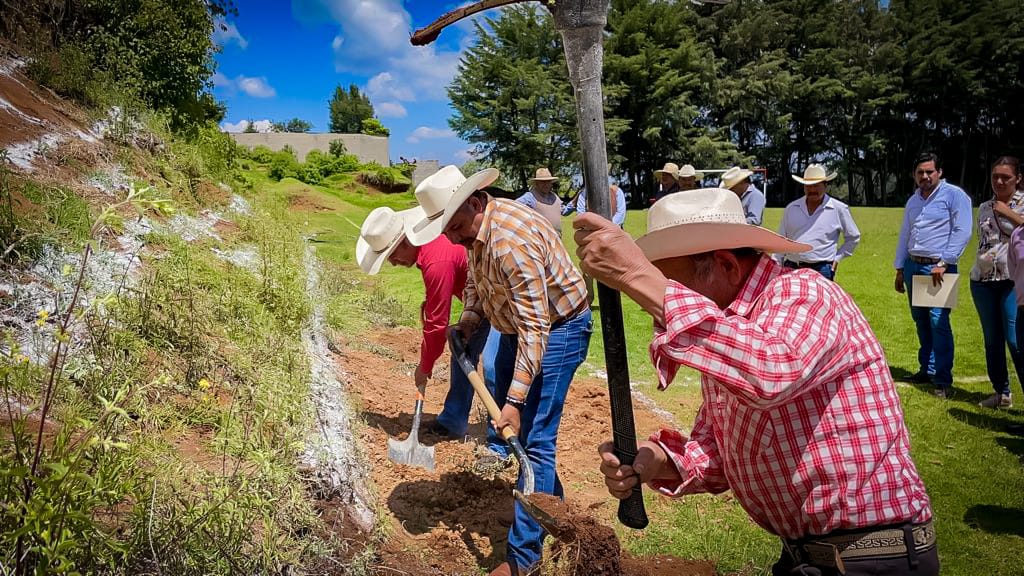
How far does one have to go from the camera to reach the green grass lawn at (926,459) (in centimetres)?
361

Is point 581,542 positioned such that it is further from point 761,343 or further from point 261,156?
point 261,156

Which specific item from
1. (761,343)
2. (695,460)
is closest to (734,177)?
(695,460)

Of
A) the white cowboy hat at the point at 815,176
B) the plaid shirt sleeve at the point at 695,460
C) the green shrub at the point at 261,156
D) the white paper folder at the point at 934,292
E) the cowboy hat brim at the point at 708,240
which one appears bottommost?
the plaid shirt sleeve at the point at 695,460

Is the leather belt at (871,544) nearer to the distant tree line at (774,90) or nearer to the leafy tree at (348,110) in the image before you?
the distant tree line at (774,90)

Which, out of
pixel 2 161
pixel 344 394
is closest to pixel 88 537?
pixel 344 394

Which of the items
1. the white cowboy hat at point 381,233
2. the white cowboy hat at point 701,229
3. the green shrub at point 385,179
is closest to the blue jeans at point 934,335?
the white cowboy hat at point 381,233

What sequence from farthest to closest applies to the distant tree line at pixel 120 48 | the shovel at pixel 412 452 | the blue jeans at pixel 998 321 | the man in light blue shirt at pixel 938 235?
the distant tree line at pixel 120 48 < the man in light blue shirt at pixel 938 235 < the blue jeans at pixel 998 321 < the shovel at pixel 412 452

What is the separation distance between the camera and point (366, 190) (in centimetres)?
2939

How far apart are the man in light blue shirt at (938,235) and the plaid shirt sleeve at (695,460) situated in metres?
4.91

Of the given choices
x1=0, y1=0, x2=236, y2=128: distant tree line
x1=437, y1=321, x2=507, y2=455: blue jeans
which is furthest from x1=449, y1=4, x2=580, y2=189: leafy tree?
x1=437, y1=321, x2=507, y2=455: blue jeans

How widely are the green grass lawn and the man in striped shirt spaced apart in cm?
93

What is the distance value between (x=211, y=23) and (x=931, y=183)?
34.5ft

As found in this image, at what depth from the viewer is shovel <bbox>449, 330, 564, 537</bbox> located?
2.61 meters

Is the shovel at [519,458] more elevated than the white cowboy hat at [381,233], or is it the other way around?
the white cowboy hat at [381,233]
